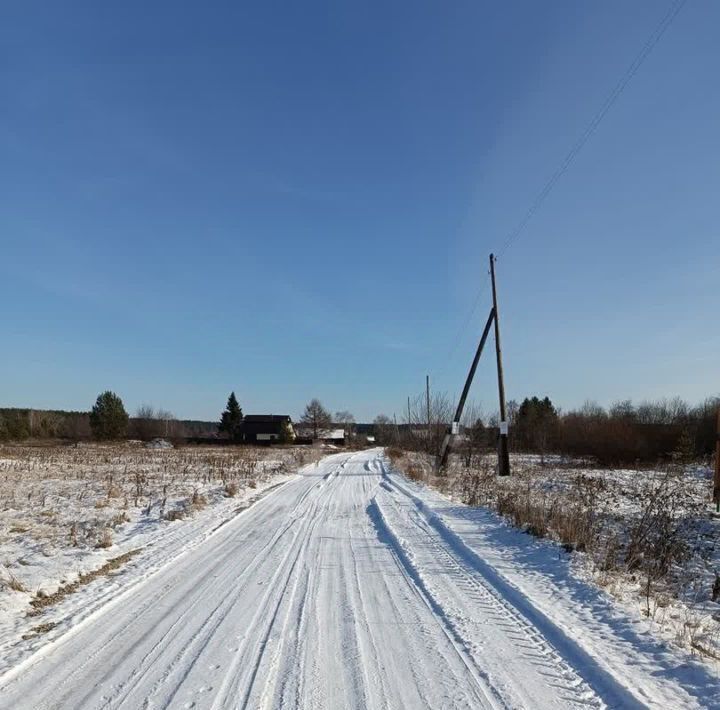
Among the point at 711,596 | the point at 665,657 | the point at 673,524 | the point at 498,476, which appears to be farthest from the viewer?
the point at 498,476

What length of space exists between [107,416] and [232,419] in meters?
25.6

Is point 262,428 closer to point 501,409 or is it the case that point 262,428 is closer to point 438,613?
point 501,409

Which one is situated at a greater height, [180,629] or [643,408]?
[643,408]

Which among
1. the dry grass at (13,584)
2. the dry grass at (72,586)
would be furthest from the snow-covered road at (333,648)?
the dry grass at (13,584)

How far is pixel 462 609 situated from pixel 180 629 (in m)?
2.85

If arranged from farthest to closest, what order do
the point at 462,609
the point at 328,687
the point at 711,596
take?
the point at 711,596 < the point at 462,609 < the point at 328,687

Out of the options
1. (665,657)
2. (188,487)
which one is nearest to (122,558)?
(665,657)

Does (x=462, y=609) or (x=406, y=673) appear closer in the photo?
(x=406, y=673)

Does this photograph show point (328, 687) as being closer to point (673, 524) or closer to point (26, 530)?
point (26, 530)

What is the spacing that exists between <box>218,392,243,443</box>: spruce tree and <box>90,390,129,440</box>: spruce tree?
23.0 metres

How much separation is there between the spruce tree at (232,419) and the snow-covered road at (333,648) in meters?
95.7

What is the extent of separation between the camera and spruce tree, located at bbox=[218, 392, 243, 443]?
101750mm

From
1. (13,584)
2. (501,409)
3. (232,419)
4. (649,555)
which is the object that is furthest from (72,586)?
(232,419)

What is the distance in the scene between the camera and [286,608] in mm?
6141
